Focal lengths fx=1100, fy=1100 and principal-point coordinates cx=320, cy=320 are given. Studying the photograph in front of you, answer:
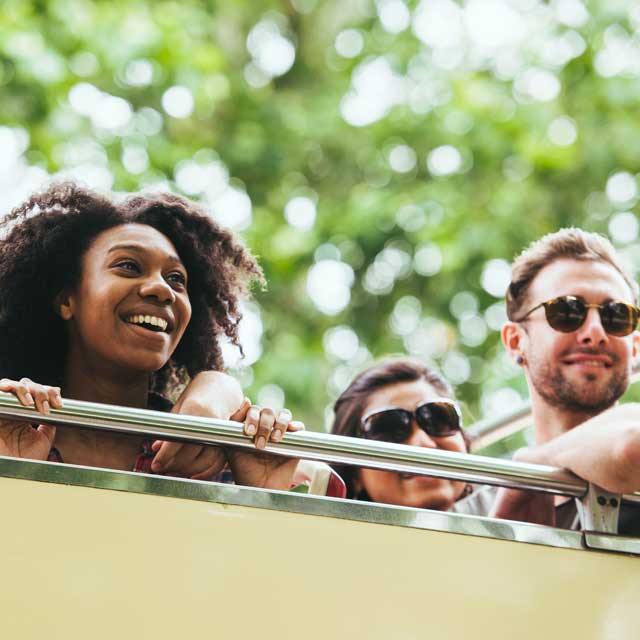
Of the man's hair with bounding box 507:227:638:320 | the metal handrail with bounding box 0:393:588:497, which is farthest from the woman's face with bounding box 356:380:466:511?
the metal handrail with bounding box 0:393:588:497

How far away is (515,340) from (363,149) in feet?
15.1

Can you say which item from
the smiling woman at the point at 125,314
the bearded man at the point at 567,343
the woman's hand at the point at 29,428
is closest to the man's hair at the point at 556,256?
the bearded man at the point at 567,343

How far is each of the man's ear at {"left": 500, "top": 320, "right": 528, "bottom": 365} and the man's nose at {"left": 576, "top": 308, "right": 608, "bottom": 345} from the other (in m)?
0.26

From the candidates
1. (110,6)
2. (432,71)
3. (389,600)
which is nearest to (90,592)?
(389,600)

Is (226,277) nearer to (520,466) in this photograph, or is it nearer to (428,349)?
(520,466)

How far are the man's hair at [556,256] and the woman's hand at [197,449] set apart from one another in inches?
39.5

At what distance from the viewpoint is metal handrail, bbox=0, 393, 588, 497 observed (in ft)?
6.42

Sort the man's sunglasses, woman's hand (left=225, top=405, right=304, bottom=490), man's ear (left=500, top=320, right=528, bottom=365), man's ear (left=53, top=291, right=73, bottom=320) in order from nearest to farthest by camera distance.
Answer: woman's hand (left=225, top=405, right=304, bottom=490)
man's ear (left=53, top=291, right=73, bottom=320)
the man's sunglasses
man's ear (left=500, top=320, right=528, bottom=365)

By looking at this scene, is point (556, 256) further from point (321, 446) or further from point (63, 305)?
point (63, 305)

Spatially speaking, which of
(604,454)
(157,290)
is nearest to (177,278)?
(157,290)

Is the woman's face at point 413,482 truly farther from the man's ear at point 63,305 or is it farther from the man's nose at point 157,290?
the man's ear at point 63,305

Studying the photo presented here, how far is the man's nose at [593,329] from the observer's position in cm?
267

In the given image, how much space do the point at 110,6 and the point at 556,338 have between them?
4.53 metres

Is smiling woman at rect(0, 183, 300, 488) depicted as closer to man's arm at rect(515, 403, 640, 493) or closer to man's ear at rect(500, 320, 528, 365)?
man's arm at rect(515, 403, 640, 493)
